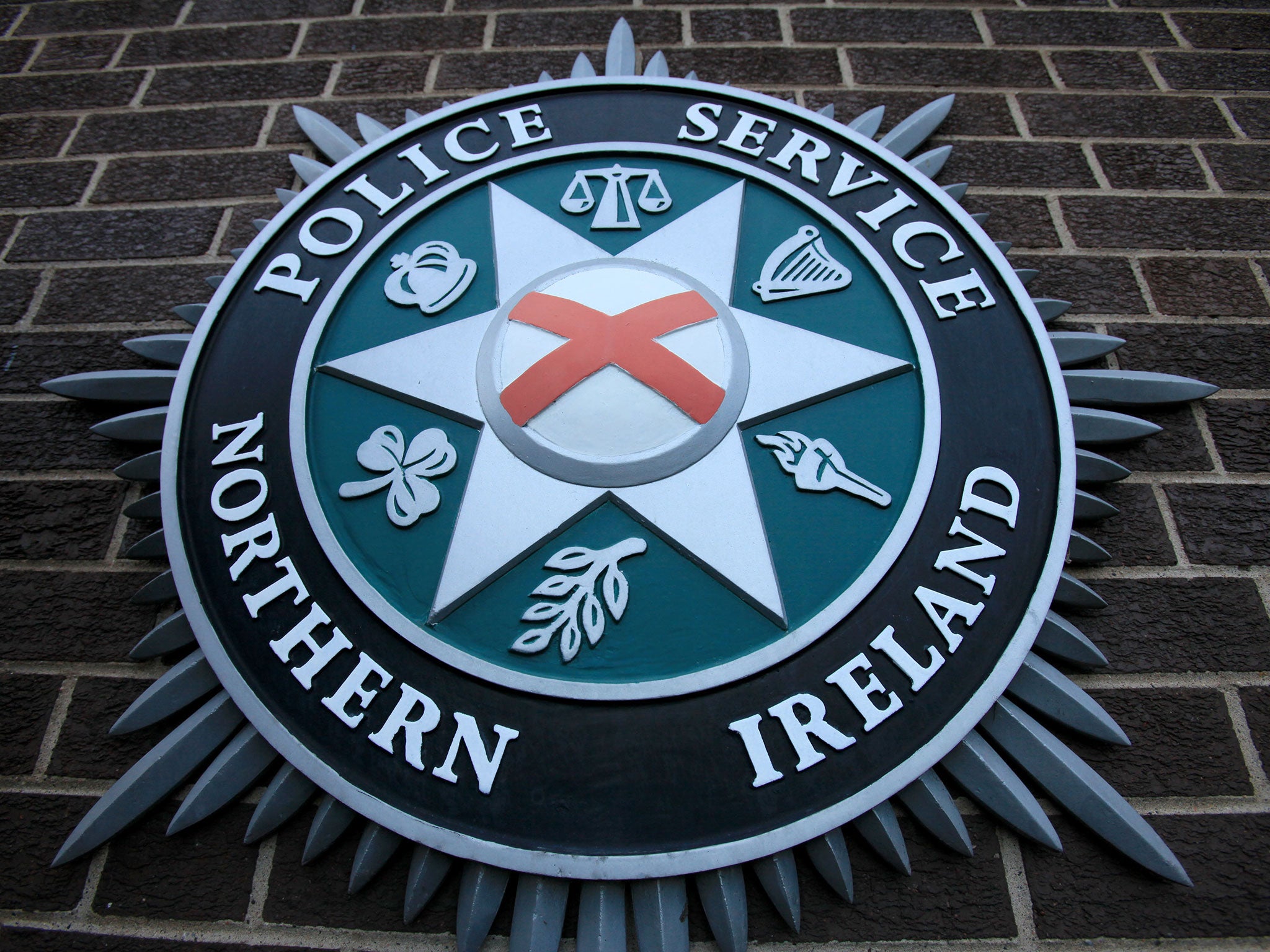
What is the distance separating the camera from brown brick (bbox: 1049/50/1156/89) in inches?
68.6

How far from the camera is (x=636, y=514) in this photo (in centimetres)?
116

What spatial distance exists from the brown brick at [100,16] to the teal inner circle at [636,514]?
117 cm

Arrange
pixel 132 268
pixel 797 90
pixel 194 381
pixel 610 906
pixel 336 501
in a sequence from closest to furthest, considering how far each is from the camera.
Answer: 1. pixel 610 906
2. pixel 336 501
3. pixel 194 381
4. pixel 132 268
5. pixel 797 90

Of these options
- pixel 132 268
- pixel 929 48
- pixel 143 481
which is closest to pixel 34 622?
pixel 143 481

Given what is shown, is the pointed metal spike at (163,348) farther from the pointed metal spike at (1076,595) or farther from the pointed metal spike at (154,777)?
the pointed metal spike at (1076,595)

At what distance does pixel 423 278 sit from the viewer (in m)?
1.36

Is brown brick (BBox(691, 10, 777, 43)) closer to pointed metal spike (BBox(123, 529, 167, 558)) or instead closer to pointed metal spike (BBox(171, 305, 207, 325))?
pointed metal spike (BBox(171, 305, 207, 325))

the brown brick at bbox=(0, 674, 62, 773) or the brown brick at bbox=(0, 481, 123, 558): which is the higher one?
the brown brick at bbox=(0, 481, 123, 558)

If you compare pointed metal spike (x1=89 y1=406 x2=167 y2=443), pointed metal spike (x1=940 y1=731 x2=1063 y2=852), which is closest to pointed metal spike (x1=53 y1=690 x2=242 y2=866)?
pointed metal spike (x1=89 y1=406 x2=167 y2=443)

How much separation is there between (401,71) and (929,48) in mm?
1206

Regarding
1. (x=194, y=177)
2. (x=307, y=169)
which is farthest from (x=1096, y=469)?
(x=194, y=177)

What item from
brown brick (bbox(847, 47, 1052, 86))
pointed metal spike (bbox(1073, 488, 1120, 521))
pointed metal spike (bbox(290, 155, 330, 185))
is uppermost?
brown brick (bbox(847, 47, 1052, 86))

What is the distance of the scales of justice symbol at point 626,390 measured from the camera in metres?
1.16

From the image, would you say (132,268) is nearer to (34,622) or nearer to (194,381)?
(194,381)
